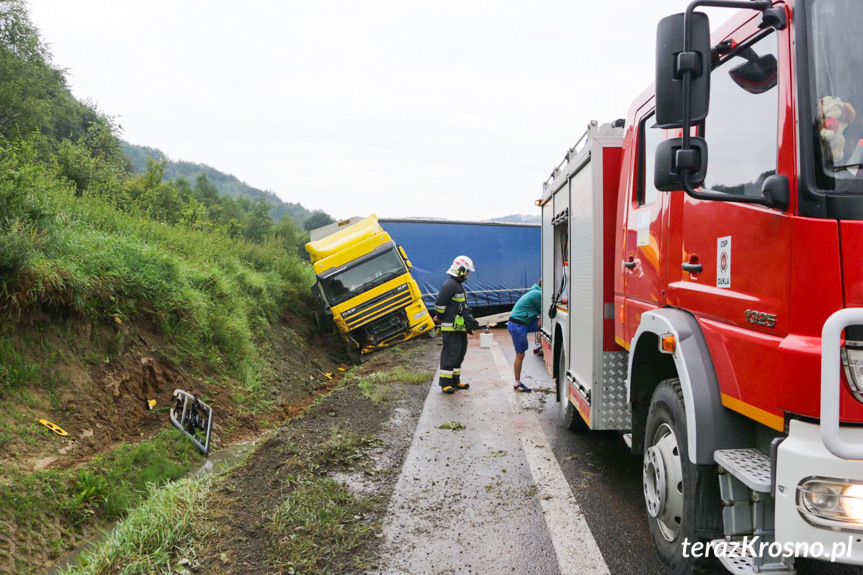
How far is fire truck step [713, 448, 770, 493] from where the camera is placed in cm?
216

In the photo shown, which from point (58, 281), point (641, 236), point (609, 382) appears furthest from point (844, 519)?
point (58, 281)

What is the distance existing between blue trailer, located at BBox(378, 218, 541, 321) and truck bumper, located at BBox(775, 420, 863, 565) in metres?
15.7

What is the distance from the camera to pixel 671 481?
2900mm

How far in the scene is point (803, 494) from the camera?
6.54 ft

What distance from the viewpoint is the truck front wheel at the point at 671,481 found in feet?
8.73

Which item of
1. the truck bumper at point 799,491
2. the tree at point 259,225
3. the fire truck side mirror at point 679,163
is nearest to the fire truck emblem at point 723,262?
the fire truck side mirror at point 679,163

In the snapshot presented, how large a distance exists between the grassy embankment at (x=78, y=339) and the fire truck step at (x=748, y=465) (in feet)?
14.1

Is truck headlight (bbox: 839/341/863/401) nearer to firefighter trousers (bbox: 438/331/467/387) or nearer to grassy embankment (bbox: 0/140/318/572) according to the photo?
grassy embankment (bbox: 0/140/318/572)

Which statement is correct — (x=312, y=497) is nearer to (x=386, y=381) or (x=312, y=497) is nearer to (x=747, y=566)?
(x=747, y=566)

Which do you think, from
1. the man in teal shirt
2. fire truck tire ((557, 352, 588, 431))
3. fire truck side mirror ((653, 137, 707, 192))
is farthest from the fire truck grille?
fire truck side mirror ((653, 137, 707, 192))

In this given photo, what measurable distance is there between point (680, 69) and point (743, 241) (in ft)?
2.46

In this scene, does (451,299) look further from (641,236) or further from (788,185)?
(788,185)

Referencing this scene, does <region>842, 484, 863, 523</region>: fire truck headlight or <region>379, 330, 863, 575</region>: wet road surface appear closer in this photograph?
<region>842, 484, 863, 523</region>: fire truck headlight

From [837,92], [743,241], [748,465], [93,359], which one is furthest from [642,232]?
[93,359]
